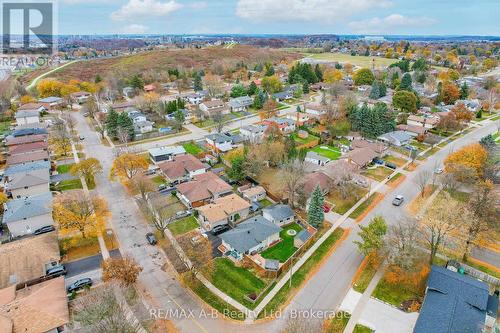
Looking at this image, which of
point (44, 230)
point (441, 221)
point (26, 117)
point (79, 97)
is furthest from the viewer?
point (79, 97)

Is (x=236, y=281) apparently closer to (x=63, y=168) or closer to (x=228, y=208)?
(x=228, y=208)

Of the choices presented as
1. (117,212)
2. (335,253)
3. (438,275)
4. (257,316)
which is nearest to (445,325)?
(438,275)

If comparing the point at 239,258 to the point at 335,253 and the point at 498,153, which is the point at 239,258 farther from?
the point at 498,153

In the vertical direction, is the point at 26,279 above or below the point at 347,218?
below

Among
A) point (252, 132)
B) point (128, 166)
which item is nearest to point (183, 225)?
point (128, 166)

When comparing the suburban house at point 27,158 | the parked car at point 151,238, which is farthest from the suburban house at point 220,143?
the suburban house at point 27,158

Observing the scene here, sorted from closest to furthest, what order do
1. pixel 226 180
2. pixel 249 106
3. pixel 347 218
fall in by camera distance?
pixel 347 218 → pixel 226 180 → pixel 249 106

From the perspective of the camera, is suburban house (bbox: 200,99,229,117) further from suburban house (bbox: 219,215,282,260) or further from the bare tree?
suburban house (bbox: 219,215,282,260)
